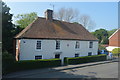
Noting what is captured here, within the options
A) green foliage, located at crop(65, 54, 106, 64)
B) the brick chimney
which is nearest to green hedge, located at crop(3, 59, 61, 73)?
green foliage, located at crop(65, 54, 106, 64)

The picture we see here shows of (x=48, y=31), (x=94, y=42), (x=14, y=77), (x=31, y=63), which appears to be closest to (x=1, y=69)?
(x=14, y=77)

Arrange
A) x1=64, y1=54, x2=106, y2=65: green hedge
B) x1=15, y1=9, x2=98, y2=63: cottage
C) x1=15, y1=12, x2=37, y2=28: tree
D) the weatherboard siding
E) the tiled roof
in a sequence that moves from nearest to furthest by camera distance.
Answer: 1. the weatherboard siding
2. x1=15, y1=9, x2=98, y2=63: cottage
3. the tiled roof
4. x1=64, y1=54, x2=106, y2=65: green hedge
5. x1=15, y1=12, x2=37, y2=28: tree

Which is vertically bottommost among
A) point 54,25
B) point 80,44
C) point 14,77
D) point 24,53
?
point 14,77

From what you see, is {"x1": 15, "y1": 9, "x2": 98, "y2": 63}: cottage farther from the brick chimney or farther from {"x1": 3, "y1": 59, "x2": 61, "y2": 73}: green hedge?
{"x1": 3, "y1": 59, "x2": 61, "y2": 73}: green hedge

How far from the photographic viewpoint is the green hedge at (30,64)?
1320 cm

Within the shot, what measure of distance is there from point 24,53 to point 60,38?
660 cm

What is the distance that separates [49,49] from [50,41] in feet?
4.50

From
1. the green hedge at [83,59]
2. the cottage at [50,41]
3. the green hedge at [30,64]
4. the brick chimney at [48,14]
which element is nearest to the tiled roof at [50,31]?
the cottage at [50,41]

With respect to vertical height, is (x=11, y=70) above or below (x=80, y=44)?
below

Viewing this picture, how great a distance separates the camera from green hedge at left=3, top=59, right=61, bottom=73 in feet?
43.3

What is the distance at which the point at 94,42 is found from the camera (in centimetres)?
2488

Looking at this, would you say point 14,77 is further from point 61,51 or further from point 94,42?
point 94,42

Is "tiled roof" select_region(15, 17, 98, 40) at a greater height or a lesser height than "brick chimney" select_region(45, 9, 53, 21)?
lesser

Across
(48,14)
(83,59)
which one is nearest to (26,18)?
(48,14)
